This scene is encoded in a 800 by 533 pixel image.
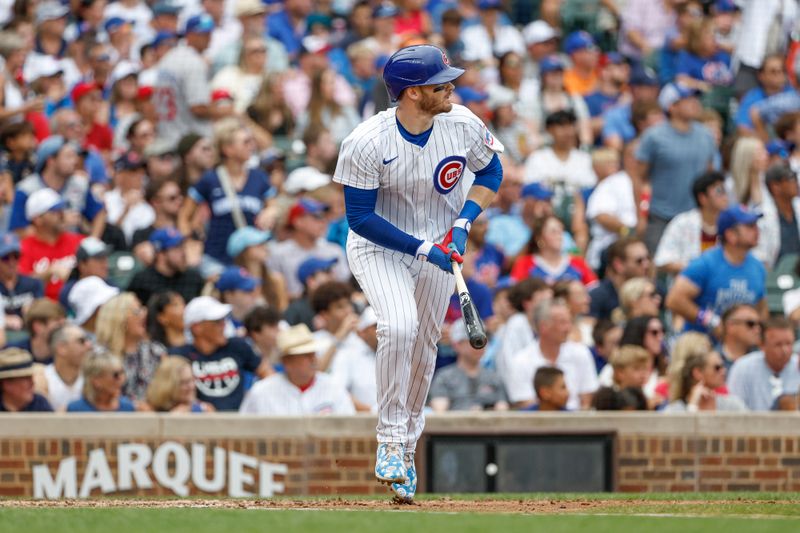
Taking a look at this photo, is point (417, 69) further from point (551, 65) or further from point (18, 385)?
point (551, 65)

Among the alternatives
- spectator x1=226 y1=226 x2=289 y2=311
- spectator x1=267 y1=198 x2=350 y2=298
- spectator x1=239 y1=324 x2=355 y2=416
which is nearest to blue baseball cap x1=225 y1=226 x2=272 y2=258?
spectator x1=226 y1=226 x2=289 y2=311

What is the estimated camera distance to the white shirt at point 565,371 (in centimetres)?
1170

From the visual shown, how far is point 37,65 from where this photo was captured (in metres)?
16.6

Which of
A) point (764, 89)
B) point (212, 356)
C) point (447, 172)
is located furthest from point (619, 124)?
point (447, 172)

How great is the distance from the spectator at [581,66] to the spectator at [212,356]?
643 centimetres

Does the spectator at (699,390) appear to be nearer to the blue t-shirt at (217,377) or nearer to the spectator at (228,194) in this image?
the blue t-shirt at (217,377)

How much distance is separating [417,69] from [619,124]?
333 inches

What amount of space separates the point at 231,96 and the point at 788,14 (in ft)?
18.9

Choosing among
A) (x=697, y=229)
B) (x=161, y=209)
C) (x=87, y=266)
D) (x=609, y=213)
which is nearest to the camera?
(x=87, y=266)

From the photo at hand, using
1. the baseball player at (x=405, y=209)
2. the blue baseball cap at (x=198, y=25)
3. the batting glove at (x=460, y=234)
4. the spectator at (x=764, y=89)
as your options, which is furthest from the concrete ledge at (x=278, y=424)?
the blue baseball cap at (x=198, y=25)

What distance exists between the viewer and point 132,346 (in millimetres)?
11750

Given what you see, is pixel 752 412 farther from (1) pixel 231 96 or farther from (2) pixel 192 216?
(1) pixel 231 96

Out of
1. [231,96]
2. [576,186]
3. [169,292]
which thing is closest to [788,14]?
[576,186]

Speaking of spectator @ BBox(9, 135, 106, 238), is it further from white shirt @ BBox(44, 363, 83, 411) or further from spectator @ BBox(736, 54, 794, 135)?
spectator @ BBox(736, 54, 794, 135)
